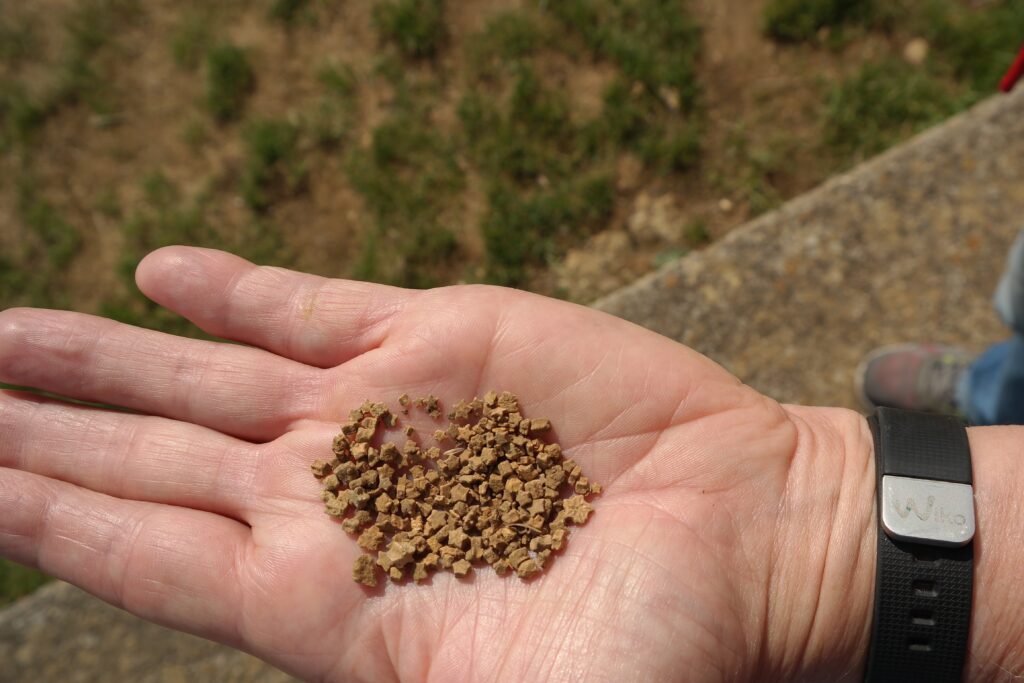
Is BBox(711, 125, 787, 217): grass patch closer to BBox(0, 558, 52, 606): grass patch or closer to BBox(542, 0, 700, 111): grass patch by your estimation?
BBox(542, 0, 700, 111): grass patch

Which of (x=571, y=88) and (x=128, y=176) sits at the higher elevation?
(x=571, y=88)

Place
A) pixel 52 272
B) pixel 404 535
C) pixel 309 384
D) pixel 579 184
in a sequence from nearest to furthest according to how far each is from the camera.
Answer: pixel 404 535 → pixel 309 384 → pixel 579 184 → pixel 52 272

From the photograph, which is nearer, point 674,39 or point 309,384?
point 309,384

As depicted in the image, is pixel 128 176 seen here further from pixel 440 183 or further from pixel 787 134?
pixel 787 134

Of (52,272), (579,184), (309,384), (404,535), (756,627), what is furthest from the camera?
(52,272)

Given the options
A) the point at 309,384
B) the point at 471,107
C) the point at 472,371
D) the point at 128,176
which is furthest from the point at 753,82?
the point at 128,176

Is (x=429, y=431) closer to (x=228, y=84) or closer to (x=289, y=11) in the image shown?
(x=228, y=84)

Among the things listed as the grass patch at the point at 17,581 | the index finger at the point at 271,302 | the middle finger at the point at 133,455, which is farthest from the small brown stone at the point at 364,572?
→ the grass patch at the point at 17,581

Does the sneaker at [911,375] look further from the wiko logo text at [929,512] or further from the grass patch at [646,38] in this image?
the grass patch at [646,38]
